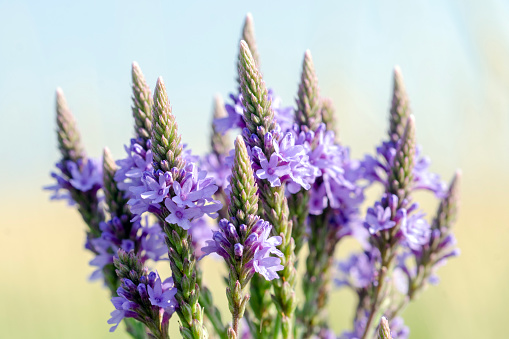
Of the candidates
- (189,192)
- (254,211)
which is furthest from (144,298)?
(254,211)

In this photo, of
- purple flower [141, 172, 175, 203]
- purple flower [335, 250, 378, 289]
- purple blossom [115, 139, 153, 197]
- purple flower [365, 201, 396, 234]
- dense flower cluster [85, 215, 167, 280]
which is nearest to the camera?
purple flower [141, 172, 175, 203]

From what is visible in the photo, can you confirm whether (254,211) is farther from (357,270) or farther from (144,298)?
(357,270)

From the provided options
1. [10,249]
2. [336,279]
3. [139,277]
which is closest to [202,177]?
[139,277]

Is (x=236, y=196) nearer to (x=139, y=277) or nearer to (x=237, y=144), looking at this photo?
(x=237, y=144)

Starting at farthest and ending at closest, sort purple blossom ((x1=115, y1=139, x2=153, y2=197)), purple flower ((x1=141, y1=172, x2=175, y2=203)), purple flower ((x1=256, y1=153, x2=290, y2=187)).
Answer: purple blossom ((x1=115, y1=139, x2=153, y2=197)) < purple flower ((x1=256, y1=153, x2=290, y2=187)) < purple flower ((x1=141, y1=172, x2=175, y2=203))

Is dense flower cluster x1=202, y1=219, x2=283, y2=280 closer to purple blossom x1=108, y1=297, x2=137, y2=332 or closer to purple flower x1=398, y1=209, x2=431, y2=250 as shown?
purple blossom x1=108, y1=297, x2=137, y2=332

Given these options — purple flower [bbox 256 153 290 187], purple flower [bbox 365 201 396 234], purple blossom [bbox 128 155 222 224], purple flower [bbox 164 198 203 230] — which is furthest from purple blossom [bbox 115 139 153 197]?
purple flower [bbox 365 201 396 234]

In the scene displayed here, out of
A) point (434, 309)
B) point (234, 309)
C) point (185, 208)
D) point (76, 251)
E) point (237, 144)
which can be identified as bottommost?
point (434, 309)
